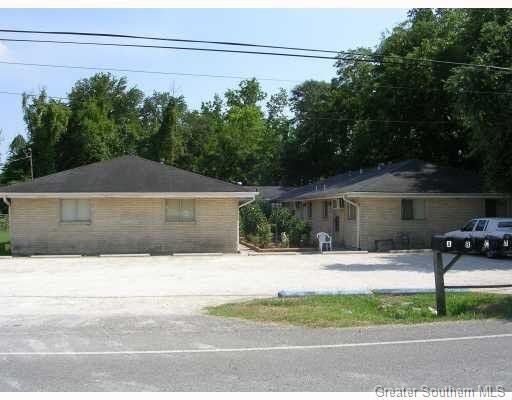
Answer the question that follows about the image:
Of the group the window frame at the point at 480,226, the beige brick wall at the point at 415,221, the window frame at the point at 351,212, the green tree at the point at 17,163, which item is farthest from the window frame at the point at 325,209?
the green tree at the point at 17,163

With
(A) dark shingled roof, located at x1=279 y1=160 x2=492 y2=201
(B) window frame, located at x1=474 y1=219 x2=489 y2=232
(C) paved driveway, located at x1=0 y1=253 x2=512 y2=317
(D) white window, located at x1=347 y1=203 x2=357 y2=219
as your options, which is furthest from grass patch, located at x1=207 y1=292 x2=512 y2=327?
(D) white window, located at x1=347 y1=203 x2=357 y2=219

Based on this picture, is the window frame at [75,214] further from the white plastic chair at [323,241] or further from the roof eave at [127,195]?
the white plastic chair at [323,241]

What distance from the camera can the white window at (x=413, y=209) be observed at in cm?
2895

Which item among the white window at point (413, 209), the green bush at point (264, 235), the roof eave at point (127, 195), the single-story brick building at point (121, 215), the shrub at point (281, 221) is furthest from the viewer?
the shrub at point (281, 221)

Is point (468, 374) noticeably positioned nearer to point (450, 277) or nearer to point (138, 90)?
point (450, 277)

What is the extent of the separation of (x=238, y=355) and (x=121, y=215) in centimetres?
1953

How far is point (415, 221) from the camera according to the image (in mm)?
28953

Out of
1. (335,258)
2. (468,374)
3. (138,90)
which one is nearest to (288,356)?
(468,374)

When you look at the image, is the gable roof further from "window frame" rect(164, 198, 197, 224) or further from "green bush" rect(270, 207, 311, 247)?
"green bush" rect(270, 207, 311, 247)

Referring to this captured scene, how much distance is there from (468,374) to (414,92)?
3543 cm

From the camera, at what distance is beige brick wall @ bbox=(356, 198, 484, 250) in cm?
2834

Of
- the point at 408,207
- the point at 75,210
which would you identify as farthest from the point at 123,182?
the point at 408,207

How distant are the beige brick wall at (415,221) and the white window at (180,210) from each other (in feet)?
25.4

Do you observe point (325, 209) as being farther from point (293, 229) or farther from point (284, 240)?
point (284, 240)
